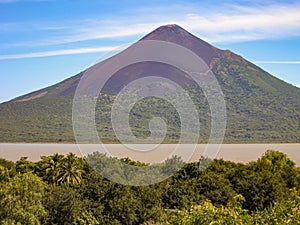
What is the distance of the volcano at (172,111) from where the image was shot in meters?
150

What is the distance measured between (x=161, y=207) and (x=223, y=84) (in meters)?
150

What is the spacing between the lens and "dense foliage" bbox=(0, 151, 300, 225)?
1260 inches

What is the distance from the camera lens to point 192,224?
1557cm

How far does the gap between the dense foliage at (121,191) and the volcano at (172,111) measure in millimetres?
93342

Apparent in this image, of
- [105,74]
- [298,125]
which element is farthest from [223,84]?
[105,74]

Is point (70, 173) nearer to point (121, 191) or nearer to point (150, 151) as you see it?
point (121, 191)

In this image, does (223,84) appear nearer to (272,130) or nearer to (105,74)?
(272,130)

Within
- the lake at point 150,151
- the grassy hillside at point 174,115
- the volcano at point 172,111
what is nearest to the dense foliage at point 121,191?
the lake at point 150,151

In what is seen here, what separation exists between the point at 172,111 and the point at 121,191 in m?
122

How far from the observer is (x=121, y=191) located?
125 feet

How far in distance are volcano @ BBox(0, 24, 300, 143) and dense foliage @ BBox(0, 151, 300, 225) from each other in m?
93.3

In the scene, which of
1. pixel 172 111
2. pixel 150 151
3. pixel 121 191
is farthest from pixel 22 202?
pixel 172 111

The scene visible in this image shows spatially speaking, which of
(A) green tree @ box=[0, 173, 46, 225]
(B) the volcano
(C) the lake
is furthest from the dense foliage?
(B) the volcano

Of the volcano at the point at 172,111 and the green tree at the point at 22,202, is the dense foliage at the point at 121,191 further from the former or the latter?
the volcano at the point at 172,111
